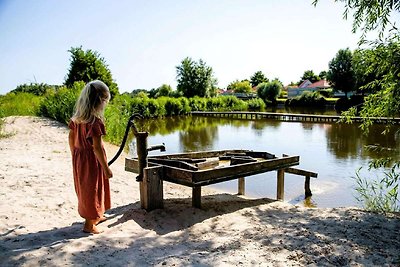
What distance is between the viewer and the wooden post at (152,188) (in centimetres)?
511

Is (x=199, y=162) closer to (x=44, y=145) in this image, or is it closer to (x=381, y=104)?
(x=381, y=104)

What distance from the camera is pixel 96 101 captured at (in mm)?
4047

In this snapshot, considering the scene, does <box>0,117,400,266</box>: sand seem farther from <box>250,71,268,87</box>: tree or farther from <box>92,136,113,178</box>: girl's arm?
<box>250,71,268,87</box>: tree

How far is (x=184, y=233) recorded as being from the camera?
15.0 feet

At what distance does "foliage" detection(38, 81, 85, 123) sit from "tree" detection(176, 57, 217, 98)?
40.6 m

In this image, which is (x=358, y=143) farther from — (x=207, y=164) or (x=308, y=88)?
(x=308, y=88)

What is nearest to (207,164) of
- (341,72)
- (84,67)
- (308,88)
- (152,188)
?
(152,188)

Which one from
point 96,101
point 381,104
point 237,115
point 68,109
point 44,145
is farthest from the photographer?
point 237,115

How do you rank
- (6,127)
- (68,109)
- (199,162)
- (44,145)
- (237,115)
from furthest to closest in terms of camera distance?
(237,115), (68,109), (6,127), (44,145), (199,162)

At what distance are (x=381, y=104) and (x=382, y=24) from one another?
4.04ft

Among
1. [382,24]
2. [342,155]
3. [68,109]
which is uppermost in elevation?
[382,24]

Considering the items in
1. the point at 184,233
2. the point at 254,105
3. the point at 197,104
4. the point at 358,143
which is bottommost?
the point at 358,143

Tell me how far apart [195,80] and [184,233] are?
53484 mm

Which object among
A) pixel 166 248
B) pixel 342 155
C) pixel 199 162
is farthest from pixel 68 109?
pixel 166 248
